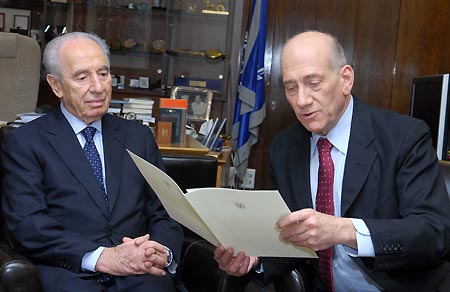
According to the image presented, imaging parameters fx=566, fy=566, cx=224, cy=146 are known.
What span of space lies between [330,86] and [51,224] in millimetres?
989

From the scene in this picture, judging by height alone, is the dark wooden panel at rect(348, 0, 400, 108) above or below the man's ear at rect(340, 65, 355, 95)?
above

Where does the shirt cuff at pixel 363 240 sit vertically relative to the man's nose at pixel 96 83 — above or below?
below

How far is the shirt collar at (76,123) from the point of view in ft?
6.73

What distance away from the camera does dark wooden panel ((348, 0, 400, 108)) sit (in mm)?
5020

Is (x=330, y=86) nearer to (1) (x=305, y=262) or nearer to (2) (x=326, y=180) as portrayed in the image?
(2) (x=326, y=180)

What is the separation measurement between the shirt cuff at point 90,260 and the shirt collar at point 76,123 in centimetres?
47

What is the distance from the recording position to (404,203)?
165 centimetres

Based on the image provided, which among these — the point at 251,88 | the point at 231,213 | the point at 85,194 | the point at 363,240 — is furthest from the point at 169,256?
the point at 251,88

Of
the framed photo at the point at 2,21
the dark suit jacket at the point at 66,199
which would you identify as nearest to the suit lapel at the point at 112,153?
the dark suit jacket at the point at 66,199

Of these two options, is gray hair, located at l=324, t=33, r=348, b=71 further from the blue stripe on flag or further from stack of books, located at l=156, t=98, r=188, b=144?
the blue stripe on flag

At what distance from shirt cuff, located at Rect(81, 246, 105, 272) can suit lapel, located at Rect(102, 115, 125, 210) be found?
7.9 inches

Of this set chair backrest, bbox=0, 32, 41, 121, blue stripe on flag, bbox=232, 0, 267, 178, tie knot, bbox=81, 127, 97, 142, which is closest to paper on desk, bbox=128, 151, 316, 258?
tie knot, bbox=81, 127, 97, 142

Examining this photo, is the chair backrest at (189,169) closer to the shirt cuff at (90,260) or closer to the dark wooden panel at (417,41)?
the shirt cuff at (90,260)

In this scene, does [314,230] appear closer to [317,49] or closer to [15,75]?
[317,49]
